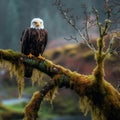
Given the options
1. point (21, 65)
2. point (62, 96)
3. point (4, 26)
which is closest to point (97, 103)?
point (21, 65)

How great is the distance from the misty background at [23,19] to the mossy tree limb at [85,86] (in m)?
42.0

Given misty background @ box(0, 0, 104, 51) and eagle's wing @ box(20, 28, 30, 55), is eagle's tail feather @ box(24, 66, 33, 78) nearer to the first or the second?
eagle's wing @ box(20, 28, 30, 55)

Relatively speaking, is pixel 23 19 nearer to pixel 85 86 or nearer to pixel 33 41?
pixel 33 41

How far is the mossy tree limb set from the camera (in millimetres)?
8141

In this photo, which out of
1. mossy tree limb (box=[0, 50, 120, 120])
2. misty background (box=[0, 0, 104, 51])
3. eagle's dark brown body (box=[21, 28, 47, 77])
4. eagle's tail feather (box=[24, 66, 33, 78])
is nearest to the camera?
mossy tree limb (box=[0, 50, 120, 120])

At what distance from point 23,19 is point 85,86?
4553 cm

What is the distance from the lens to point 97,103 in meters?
8.27

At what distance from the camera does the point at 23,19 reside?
5322cm

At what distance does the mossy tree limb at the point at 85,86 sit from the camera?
8.14 metres

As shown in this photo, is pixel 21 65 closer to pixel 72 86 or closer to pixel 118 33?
pixel 72 86

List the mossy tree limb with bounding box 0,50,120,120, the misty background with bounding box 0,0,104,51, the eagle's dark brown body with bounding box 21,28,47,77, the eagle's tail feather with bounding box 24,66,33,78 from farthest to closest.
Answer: the misty background with bounding box 0,0,104,51
the eagle's dark brown body with bounding box 21,28,47,77
the eagle's tail feather with bounding box 24,66,33,78
the mossy tree limb with bounding box 0,50,120,120

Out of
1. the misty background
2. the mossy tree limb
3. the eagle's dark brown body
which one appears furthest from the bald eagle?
the misty background

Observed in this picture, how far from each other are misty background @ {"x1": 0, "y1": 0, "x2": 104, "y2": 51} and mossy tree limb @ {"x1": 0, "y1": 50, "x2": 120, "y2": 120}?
4202 cm

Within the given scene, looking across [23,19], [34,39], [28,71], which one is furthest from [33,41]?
[23,19]
